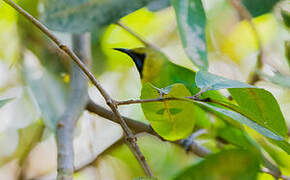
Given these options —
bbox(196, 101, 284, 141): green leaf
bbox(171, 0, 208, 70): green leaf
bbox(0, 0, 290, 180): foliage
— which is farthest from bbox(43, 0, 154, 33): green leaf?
bbox(196, 101, 284, 141): green leaf

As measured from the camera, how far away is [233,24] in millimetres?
1491

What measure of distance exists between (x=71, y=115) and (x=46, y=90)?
0.25m

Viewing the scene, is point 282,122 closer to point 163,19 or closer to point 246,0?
point 246,0

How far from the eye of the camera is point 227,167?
37cm

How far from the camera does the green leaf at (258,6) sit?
862 mm

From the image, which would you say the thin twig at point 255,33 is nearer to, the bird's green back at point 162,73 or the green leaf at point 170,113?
the bird's green back at point 162,73

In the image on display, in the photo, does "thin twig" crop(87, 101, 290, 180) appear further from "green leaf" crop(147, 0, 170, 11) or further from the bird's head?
"green leaf" crop(147, 0, 170, 11)

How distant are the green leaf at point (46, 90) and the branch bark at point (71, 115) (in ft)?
0.31

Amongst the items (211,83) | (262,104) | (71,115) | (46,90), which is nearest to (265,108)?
(262,104)

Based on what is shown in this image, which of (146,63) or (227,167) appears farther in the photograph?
(146,63)

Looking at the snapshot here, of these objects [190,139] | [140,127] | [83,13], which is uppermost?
[83,13]

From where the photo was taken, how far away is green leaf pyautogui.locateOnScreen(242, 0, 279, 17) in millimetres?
862

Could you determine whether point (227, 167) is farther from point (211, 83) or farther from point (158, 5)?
point (158, 5)

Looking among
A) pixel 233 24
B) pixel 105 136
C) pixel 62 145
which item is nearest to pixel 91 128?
pixel 105 136
